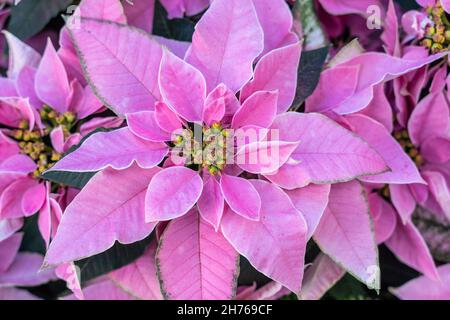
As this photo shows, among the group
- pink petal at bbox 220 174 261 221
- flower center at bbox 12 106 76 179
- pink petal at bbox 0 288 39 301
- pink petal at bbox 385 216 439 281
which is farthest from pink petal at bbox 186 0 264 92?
pink petal at bbox 0 288 39 301

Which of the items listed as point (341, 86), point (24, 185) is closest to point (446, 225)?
point (341, 86)

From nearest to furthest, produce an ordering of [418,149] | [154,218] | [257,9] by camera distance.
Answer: [154,218] < [257,9] < [418,149]

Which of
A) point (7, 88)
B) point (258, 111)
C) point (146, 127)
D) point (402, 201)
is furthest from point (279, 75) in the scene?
point (7, 88)

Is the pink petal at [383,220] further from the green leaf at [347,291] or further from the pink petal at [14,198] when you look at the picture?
the pink petal at [14,198]

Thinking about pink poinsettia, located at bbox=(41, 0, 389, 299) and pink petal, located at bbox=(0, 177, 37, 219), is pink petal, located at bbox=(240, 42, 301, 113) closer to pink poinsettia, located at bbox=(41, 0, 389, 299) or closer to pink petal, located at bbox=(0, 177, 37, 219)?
pink poinsettia, located at bbox=(41, 0, 389, 299)

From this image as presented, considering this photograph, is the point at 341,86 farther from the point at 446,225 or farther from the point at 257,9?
the point at 446,225
